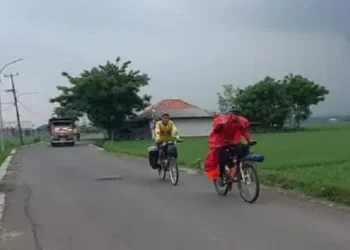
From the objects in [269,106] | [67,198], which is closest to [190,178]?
[67,198]

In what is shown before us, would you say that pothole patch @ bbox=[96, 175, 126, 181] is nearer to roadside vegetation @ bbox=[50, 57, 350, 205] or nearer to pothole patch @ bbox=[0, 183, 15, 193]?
pothole patch @ bbox=[0, 183, 15, 193]

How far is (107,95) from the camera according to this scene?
65.4m

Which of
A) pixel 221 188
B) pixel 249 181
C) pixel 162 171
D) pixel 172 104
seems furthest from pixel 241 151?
pixel 172 104

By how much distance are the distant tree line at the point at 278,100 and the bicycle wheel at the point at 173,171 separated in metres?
56.6

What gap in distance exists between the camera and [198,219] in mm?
9812

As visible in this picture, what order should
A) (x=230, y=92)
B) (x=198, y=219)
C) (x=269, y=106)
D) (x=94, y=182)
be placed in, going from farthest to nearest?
(x=230, y=92) < (x=269, y=106) < (x=94, y=182) < (x=198, y=219)

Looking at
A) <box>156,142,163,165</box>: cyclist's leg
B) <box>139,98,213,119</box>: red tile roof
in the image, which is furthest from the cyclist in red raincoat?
<box>139,98,213,119</box>: red tile roof

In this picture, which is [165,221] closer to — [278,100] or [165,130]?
[165,130]

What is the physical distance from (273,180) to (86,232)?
701 centimetres

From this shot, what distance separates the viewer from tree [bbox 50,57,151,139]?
65.5m

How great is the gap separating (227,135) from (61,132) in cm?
4891

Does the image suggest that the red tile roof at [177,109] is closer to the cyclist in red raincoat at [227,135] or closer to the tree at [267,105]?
the tree at [267,105]

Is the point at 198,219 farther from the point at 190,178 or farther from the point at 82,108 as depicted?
the point at 82,108

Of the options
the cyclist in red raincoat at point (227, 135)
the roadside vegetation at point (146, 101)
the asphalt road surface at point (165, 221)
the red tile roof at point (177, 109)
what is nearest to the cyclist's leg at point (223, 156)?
the cyclist in red raincoat at point (227, 135)
